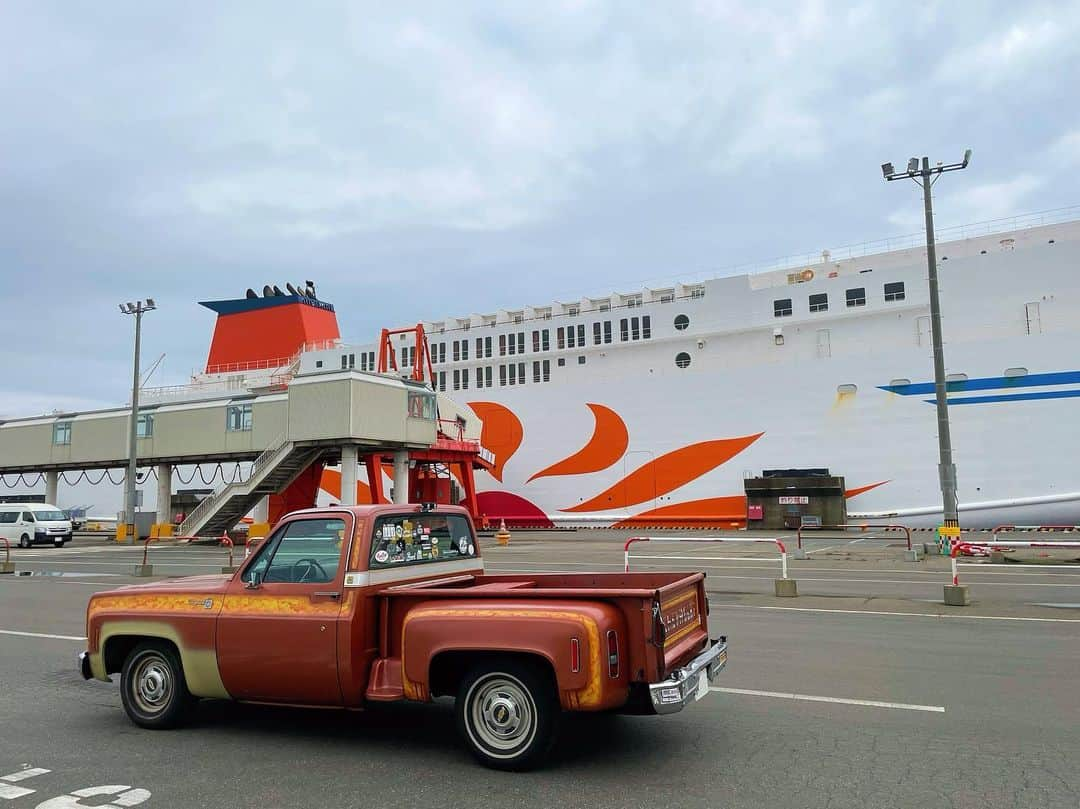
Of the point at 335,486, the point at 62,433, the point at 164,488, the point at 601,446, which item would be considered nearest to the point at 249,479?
the point at 164,488

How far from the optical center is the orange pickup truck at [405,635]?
14.0 ft

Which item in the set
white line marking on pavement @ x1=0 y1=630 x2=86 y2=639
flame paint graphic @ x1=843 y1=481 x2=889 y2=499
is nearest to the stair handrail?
white line marking on pavement @ x1=0 y1=630 x2=86 y2=639

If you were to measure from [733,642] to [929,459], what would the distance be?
24038mm

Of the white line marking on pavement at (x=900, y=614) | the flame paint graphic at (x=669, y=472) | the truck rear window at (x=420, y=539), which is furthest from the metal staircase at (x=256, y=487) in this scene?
the truck rear window at (x=420, y=539)

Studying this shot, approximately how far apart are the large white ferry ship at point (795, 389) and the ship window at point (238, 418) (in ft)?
37.9

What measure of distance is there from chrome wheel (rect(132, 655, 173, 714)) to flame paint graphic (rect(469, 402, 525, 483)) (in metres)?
33.3

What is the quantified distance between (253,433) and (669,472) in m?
18.1

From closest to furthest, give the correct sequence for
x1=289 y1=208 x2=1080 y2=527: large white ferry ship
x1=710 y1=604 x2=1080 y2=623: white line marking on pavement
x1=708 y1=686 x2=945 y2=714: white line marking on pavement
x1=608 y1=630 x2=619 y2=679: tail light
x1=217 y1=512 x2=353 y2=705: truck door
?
1. x1=608 y1=630 x2=619 y2=679: tail light
2. x1=217 y1=512 x2=353 y2=705: truck door
3. x1=708 y1=686 x2=945 y2=714: white line marking on pavement
4. x1=710 y1=604 x2=1080 y2=623: white line marking on pavement
5. x1=289 y1=208 x2=1080 y2=527: large white ferry ship

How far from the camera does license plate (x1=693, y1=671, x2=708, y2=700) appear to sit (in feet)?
15.0

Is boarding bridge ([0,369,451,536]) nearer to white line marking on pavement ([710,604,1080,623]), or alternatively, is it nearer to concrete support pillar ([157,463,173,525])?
concrete support pillar ([157,463,173,525])

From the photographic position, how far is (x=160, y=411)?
119 ft

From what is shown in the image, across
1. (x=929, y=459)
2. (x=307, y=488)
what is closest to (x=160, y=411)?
(x=307, y=488)

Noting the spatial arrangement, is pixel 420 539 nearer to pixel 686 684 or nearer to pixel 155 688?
pixel 155 688

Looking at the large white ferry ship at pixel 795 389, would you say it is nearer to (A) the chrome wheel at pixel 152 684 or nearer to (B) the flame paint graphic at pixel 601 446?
(B) the flame paint graphic at pixel 601 446
